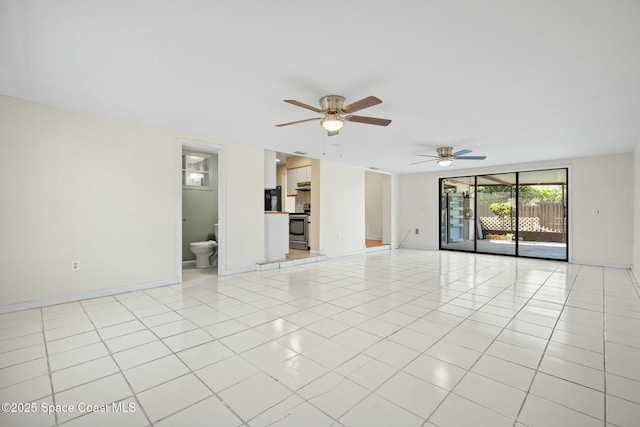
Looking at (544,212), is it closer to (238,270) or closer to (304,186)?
(304,186)

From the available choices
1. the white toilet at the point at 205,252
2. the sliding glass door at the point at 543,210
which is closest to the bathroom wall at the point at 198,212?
the white toilet at the point at 205,252

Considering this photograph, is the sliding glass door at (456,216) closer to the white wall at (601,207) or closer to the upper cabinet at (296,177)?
the white wall at (601,207)

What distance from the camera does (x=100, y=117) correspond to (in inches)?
144

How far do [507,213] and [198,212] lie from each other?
7.97 m

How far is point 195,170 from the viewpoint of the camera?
5891 mm

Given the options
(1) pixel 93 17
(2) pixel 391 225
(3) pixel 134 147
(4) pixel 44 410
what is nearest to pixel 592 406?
(4) pixel 44 410

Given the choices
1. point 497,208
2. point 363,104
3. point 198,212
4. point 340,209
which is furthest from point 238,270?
point 497,208

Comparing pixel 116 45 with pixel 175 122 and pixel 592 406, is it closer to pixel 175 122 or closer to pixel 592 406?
pixel 175 122

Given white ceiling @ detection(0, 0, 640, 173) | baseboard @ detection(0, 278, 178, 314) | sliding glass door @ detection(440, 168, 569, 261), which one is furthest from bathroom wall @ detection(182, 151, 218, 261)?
sliding glass door @ detection(440, 168, 569, 261)

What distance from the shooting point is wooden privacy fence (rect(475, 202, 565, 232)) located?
7.34 metres

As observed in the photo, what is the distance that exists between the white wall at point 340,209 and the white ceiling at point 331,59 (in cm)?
285

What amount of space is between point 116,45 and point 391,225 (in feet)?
25.5

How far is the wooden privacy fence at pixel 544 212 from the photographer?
24.1 feet

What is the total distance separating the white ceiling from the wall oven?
12.1ft
